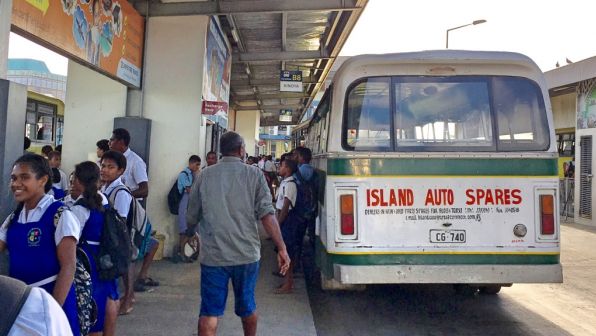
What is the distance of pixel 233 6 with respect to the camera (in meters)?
8.20

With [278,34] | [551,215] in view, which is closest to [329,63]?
[278,34]

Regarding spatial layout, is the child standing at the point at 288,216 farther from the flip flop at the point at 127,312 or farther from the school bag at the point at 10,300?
the school bag at the point at 10,300

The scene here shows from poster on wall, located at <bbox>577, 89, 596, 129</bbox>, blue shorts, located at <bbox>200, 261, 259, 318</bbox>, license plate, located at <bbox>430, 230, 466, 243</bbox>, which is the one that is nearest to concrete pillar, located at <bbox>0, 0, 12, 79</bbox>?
blue shorts, located at <bbox>200, 261, 259, 318</bbox>

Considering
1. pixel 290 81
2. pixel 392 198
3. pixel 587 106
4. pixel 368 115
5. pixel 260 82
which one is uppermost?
pixel 260 82

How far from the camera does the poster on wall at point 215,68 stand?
28.2 ft

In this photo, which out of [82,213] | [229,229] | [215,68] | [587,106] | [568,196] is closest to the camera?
[82,213]

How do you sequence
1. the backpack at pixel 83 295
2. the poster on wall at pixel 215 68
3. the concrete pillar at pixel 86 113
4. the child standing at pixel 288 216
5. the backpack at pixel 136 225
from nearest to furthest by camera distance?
the backpack at pixel 83 295
the backpack at pixel 136 225
the child standing at pixel 288 216
the concrete pillar at pixel 86 113
the poster on wall at pixel 215 68

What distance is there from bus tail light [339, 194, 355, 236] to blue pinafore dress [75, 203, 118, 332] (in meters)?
2.36

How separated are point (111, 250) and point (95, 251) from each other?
0.10 meters

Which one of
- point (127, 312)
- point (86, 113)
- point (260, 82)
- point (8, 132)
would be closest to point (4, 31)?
point (8, 132)

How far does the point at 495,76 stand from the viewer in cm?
507

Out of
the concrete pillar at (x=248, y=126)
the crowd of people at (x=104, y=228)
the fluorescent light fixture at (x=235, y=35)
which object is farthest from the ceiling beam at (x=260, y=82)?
the crowd of people at (x=104, y=228)

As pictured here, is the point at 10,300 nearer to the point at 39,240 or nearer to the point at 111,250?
the point at 39,240

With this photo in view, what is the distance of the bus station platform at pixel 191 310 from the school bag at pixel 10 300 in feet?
12.0
